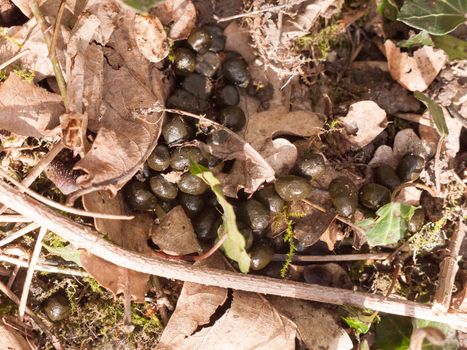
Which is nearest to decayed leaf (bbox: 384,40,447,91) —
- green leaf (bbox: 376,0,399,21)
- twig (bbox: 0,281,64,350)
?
green leaf (bbox: 376,0,399,21)

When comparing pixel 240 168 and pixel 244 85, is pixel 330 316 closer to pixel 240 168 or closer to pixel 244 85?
pixel 240 168

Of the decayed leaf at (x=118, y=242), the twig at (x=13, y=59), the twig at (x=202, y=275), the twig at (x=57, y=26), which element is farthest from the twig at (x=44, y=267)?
the twig at (x=57, y=26)

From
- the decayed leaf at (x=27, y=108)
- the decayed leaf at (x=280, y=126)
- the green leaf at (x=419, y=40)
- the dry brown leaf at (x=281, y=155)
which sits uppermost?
the decayed leaf at (x=27, y=108)

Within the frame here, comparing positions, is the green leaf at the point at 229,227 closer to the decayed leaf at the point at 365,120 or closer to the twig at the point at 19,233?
the twig at the point at 19,233

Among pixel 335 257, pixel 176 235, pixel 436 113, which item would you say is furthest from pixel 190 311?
pixel 436 113

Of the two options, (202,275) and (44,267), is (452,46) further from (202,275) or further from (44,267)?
(44,267)
